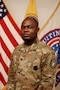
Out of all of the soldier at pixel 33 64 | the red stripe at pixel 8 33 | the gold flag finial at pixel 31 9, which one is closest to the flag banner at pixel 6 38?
the red stripe at pixel 8 33

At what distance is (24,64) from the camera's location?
5.03 ft

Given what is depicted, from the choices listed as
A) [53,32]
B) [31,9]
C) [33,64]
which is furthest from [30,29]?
[53,32]

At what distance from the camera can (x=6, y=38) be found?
2.29 m

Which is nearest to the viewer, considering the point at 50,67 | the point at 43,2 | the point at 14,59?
the point at 50,67

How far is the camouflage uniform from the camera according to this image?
150 cm

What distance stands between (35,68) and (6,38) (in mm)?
858

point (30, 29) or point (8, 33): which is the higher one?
point (30, 29)

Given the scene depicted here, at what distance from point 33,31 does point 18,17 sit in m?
0.79

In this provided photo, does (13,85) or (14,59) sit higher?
(14,59)

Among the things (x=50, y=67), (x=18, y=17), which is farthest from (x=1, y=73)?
(x=50, y=67)

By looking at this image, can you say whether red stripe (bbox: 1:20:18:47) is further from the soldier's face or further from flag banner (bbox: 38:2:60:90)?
the soldier's face

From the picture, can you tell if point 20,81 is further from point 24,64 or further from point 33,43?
point 33,43

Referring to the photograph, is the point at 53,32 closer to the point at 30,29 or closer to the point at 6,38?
the point at 6,38

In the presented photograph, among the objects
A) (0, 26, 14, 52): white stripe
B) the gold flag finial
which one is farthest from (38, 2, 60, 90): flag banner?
(0, 26, 14, 52): white stripe
